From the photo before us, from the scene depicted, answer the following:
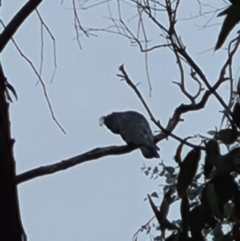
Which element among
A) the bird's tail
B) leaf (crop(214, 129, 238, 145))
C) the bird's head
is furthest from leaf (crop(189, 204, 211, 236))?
the bird's head

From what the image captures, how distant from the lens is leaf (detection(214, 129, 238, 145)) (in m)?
1.50

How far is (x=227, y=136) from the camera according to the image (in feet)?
5.00

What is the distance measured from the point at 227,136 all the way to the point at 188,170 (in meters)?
0.12

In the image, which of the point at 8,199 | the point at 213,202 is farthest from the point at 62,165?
the point at 8,199

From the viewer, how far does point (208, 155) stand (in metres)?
1.52

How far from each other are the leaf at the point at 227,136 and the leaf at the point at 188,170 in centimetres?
6

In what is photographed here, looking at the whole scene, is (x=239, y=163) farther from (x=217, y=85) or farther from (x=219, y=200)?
(x=217, y=85)

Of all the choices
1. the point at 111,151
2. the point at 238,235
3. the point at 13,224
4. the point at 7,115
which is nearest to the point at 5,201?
the point at 13,224

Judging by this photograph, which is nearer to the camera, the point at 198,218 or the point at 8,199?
the point at 8,199

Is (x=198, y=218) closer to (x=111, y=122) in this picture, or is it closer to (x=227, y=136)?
(x=227, y=136)

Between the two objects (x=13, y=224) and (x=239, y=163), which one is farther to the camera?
(x=239, y=163)

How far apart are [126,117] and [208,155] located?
3966 millimetres

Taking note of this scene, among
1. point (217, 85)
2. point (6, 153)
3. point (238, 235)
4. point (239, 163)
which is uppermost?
point (217, 85)

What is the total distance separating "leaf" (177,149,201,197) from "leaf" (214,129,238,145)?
0.19 ft
